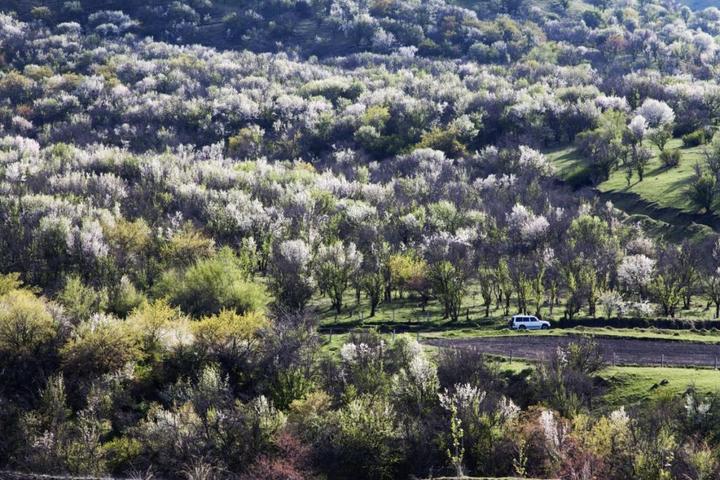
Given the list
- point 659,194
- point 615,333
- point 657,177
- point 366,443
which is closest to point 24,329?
point 366,443

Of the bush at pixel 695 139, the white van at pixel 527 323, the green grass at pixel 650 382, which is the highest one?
the bush at pixel 695 139

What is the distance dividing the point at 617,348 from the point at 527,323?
9.12 meters

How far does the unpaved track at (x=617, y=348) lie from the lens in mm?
56344

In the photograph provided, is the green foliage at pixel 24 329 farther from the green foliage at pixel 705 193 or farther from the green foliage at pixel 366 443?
the green foliage at pixel 705 193

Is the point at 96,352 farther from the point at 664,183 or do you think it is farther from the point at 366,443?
the point at 664,183

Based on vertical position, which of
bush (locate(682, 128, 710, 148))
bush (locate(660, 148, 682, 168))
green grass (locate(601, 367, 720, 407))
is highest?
bush (locate(682, 128, 710, 148))

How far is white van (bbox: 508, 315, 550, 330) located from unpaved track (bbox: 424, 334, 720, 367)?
2.66 m

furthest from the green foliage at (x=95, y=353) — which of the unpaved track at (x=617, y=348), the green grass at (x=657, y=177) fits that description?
the green grass at (x=657, y=177)

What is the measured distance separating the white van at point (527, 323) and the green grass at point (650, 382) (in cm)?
1270

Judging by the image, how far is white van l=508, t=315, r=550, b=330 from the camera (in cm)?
6681

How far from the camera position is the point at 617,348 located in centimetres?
6009

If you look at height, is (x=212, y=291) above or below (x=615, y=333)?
above

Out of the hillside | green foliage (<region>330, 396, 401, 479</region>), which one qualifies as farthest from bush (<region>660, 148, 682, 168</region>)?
green foliage (<region>330, 396, 401, 479</region>)

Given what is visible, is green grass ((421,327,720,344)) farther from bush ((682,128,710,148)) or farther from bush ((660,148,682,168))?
bush ((682,128,710,148))
